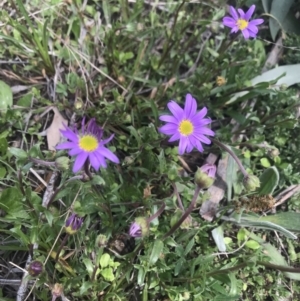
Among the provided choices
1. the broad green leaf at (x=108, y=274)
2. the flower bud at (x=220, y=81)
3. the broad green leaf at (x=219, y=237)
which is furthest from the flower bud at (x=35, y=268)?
the flower bud at (x=220, y=81)

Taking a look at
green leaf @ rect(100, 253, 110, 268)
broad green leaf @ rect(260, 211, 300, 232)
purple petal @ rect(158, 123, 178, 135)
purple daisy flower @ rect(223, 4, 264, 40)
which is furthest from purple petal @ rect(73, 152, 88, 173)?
broad green leaf @ rect(260, 211, 300, 232)

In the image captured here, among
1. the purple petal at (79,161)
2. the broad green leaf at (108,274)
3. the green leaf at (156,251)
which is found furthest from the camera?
the broad green leaf at (108,274)

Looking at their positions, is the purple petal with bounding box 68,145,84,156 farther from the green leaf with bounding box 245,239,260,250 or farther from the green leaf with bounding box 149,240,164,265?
the green leaf with bounding box 245,239,260,250


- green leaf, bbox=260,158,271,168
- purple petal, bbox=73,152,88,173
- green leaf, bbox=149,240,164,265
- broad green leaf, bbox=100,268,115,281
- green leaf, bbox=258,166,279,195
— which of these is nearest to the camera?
purple petal, bbox=73,152,88,173

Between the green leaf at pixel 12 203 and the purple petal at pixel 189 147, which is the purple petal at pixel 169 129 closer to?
the purple petal at pixel 189 147

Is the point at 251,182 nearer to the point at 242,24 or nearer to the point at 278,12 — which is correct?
the point at 242,24

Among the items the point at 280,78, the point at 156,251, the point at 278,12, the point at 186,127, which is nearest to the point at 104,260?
the point at 156,251
